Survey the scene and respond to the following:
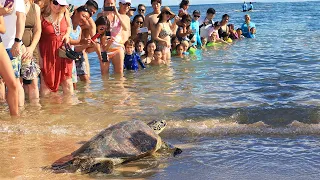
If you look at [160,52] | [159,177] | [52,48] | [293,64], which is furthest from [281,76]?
[159,177]

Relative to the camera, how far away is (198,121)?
5.77 meters

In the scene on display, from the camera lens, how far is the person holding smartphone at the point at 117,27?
897 cm

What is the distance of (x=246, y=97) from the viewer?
23.4 feet

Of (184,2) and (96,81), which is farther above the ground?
(184,2)

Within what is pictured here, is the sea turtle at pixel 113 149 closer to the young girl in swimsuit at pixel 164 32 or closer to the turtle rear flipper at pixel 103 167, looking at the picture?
the turtle rear flipper at pixel 103 167

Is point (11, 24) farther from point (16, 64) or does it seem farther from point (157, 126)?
point (157, 126)

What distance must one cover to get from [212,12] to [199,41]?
3.84 ft

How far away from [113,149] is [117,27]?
5129mm

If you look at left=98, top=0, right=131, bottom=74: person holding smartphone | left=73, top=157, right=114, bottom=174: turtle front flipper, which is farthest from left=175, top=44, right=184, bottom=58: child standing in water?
left=73, top=157, right=114, bottom=174: turtle front flipper

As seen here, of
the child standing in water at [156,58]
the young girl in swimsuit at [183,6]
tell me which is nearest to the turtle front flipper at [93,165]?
the child standing in water at [156,58]

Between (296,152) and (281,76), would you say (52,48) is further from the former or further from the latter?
(281,76)

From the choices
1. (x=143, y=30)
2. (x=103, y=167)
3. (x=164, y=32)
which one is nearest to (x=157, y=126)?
(x=103, y=167)

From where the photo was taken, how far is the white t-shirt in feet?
17.5

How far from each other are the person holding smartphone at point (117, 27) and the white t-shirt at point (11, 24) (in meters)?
3.53
